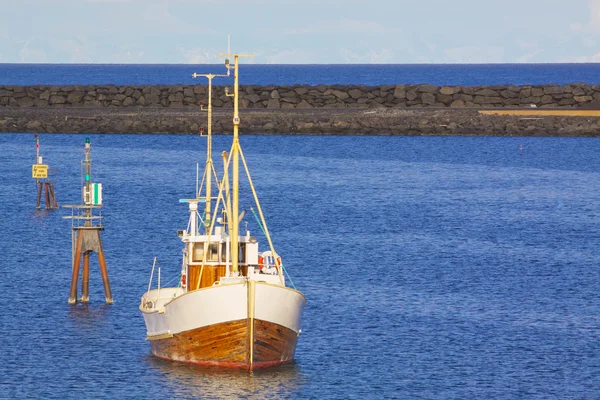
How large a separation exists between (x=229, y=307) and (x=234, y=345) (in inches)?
47.8

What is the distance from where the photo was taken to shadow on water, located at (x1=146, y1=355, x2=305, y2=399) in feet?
107

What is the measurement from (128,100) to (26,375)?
98305mm

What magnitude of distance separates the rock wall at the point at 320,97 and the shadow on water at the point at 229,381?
95.5 m

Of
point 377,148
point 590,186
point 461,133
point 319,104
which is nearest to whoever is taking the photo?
point 590,186

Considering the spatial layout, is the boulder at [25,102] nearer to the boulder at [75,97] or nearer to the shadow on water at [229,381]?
the boulder at [75,97]

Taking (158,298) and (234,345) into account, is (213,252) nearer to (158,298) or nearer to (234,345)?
(234,345)

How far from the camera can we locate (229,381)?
1307 inches

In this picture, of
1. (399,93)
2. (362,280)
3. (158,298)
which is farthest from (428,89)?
(158,298)

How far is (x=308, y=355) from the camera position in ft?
120

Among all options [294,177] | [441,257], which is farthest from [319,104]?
[441,257]

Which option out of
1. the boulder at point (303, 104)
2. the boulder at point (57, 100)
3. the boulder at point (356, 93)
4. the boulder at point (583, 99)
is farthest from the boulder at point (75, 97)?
the boulder at point (583, 99)

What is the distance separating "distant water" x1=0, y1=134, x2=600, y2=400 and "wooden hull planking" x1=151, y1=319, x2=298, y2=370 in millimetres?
331

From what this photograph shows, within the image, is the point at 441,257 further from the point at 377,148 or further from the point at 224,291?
the point at 377,148

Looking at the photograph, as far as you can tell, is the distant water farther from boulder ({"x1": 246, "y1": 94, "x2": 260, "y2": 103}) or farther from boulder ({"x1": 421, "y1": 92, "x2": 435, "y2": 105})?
boulder ({"x1": 421, "y1": 92, "x2": 435, "y2": 105})
